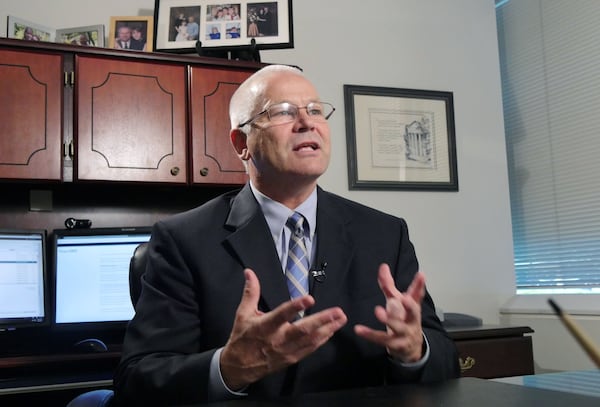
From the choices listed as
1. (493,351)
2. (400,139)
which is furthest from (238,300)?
(400,139)

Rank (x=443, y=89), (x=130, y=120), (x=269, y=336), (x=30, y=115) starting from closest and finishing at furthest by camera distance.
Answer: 1. (x=269, y=336)
2. (x=30, y=115)
3. (x=130, y=120)
4. (x=443, y=89)

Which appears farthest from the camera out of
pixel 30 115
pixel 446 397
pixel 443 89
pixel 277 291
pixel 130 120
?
pixel 443 89

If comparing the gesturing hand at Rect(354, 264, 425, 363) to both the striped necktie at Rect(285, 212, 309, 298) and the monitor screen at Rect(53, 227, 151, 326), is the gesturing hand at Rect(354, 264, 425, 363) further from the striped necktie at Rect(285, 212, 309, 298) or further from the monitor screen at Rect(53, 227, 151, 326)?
the monitor screen at Rect(53, 227, 151, 326)

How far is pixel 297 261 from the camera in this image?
1.33 meters

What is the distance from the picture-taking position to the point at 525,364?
253 cm

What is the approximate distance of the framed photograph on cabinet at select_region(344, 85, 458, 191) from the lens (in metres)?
3.09

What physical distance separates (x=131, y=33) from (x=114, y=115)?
0.49 m

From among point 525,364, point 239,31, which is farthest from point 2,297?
point 525,364

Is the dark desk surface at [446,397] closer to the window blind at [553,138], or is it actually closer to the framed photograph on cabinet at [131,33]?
the framed photograph on cabinet at [131,33]

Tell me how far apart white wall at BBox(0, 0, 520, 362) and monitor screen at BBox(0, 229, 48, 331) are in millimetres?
1372

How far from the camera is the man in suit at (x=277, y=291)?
3.30 ft

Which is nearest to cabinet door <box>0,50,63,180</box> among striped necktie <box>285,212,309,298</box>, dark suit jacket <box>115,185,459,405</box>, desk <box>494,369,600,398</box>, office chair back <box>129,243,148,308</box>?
office chair back <box>129,243,148,308</box>

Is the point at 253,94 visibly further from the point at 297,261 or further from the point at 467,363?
the point at 467,363

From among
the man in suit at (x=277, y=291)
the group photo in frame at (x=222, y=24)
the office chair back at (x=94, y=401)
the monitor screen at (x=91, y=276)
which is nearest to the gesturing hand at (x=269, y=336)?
the man in suit at (x=277, y=291)
